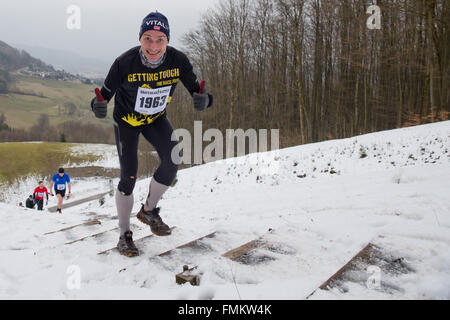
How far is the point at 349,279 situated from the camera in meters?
2.22

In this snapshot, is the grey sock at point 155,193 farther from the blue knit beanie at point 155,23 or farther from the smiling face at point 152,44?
the blue knit beanie at point 155,23

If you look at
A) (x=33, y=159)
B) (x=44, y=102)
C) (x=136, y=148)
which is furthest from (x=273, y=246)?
(x=44, y=102)

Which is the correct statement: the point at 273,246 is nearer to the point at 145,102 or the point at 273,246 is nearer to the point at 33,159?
the point at 145,102

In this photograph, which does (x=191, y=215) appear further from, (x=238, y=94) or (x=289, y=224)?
(x=238, y=94)

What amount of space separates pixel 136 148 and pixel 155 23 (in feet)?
4.48

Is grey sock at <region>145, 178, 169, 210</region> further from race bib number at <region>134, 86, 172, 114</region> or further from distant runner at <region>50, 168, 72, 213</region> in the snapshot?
distant runner at <region>50, 168, 72, 213</region>

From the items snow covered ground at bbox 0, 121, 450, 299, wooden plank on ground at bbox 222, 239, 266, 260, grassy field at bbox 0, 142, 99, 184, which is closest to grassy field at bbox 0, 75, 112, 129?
grassy field at bbox 0, 142, 99, 184

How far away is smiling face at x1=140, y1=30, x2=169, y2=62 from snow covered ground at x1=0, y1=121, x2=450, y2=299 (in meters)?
2.06

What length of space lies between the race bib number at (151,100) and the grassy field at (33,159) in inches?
2012

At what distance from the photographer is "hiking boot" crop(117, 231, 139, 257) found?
9.92 feet

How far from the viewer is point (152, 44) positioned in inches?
124

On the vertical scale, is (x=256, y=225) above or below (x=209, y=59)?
below

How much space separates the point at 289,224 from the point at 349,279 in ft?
5.26
